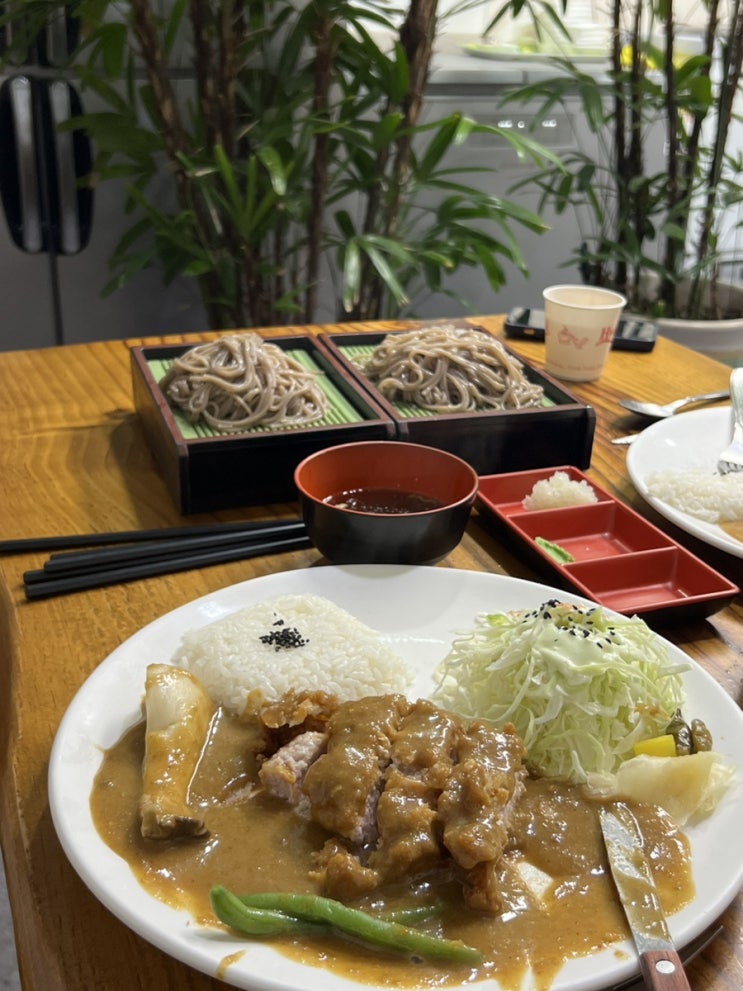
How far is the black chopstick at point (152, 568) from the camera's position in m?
1.49

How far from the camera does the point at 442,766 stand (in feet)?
3.38

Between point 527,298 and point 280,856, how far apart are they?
447cm

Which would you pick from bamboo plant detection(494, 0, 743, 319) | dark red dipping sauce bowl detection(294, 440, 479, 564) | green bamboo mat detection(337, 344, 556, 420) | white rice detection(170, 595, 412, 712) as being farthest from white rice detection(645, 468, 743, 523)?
bamboo plant detection(494, 0, 743, 319)

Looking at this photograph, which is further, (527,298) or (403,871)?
(527,298)

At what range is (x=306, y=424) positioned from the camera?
6.22 feet

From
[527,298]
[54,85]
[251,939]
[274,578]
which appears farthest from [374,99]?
[251,939]

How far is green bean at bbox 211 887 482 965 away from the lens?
33.6 inches

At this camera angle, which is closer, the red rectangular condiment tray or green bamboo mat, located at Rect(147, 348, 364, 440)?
the red rectangular condiment tray

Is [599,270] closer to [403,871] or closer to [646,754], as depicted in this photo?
[646,754]

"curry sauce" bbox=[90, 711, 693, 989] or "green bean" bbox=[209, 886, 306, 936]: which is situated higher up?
"green bean" bbox=[209, 886, 306, 936]

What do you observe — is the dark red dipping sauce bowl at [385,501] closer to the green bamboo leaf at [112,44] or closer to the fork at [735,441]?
the fork at [735,441]

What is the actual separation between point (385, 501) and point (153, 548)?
0.40 metres

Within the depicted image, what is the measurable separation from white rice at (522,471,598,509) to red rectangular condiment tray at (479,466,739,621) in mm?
26

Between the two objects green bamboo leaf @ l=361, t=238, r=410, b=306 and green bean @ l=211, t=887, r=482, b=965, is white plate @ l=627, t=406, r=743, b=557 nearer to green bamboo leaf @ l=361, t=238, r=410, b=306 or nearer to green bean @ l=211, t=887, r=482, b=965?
green bean @ l=211, t=887, r=482, b=965
